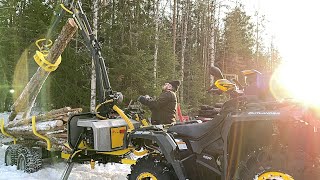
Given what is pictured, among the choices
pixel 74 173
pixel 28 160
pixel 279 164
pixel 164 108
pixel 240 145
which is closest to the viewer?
pixel 279 164

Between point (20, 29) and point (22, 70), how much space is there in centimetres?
160

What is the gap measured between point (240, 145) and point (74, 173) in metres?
4.08

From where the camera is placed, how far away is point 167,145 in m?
4.55

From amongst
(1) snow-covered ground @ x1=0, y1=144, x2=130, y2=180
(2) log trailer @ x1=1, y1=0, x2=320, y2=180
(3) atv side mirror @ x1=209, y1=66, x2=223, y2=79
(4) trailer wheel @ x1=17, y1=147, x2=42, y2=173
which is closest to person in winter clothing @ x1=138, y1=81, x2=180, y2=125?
(1) snow-covered ground @ x1=0, y1=144, x2=130, y2=180

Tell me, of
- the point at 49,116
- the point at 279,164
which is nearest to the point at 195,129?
the point at 279,164

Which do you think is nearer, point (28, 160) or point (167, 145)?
point (167, 145)

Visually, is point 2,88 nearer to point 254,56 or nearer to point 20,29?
point 20,29

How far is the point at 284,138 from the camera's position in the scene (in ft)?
11.8

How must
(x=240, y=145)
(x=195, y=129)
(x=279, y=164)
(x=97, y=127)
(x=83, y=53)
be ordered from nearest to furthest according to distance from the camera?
(x=279, y=164) → (x=240, y=145) → (x=195, y=129) → (x=97, y=127) → (x=83, y=53)

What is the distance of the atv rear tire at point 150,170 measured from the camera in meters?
4.54

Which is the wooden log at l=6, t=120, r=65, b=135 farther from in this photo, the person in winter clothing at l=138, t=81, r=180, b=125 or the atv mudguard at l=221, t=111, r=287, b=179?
the atv mudguard at l=221, t=111, r=287, b=179

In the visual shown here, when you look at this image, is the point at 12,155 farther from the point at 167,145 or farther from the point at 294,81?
the point at 294,81

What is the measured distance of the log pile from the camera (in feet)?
23.0

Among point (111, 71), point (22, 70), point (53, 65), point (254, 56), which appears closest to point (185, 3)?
point (254, 56)
